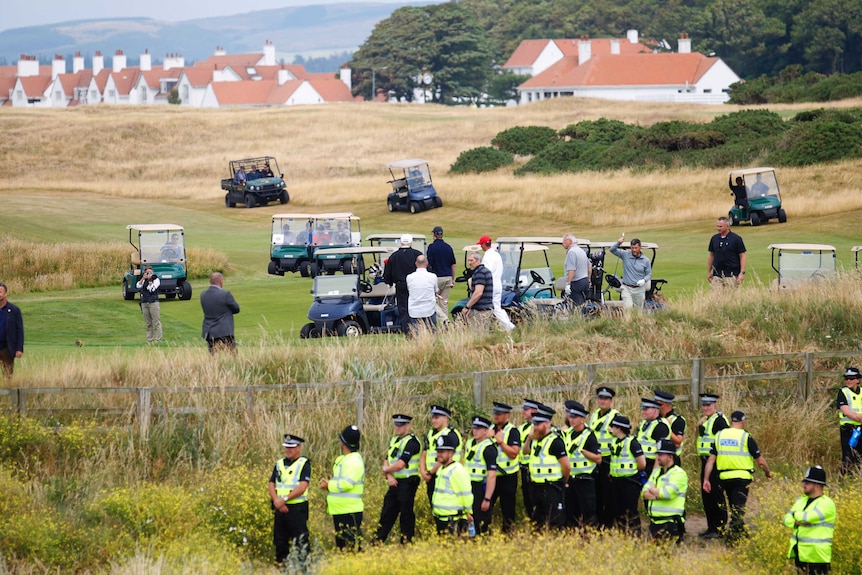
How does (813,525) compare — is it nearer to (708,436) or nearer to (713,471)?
(713,471)

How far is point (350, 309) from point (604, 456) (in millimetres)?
7222

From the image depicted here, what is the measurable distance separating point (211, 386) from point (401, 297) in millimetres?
3846

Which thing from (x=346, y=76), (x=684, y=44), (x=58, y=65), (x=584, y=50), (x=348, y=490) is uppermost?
(x=58, y=65)

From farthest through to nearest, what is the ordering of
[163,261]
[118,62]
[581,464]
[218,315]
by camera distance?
[118,62], [163,261], [218,315], [581,464]

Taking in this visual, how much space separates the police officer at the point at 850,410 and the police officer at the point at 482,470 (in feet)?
14.3

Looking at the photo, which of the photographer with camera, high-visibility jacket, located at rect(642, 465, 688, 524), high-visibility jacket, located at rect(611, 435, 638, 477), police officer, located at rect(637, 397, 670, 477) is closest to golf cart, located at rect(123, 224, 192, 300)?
the photographer with camera

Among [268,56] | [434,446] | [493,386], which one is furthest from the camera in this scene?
[268,56]

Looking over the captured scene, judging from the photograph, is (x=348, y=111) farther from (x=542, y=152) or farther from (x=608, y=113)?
(x=542, y=152)

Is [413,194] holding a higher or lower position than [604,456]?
higher

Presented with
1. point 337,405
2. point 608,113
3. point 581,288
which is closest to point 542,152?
point 608,113

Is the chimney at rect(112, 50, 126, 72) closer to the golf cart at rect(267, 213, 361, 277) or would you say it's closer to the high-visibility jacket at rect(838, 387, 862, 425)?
the golf cart at rect(267, 213, 361, 277)

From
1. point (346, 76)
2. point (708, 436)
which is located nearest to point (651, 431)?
point (708, 436)

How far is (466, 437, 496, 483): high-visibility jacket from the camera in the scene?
11086mm

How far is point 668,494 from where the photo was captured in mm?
10875
